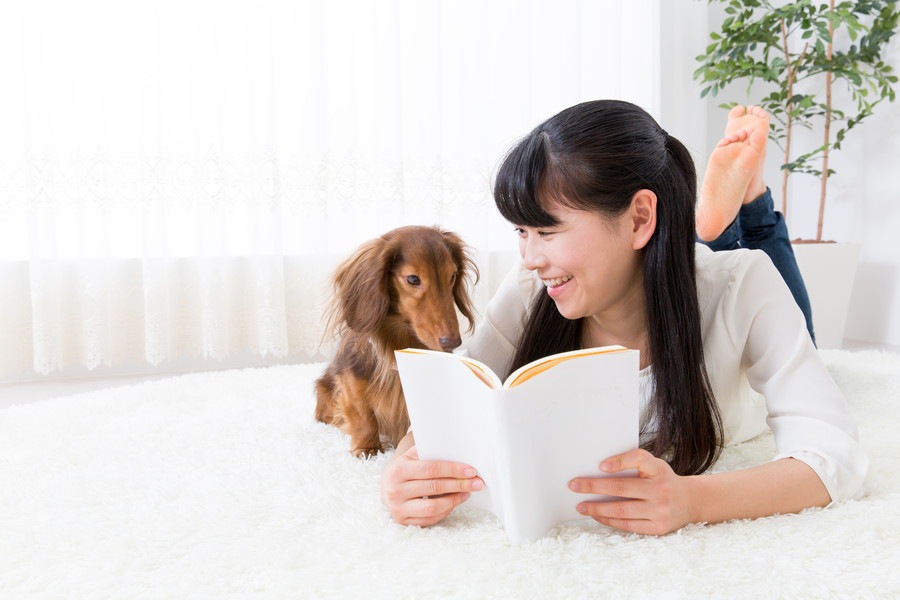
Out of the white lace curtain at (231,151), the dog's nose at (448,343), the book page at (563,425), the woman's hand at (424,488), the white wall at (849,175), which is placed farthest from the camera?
the white wall at (849,175)

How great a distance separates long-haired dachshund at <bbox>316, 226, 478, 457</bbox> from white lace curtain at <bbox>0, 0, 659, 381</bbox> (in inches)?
67.4

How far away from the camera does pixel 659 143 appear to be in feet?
4.12

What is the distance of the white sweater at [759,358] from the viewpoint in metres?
1.11

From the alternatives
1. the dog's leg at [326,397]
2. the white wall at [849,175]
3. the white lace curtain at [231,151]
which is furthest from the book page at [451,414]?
the white wall at [849,175]

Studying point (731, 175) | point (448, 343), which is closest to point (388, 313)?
point (448, 343)

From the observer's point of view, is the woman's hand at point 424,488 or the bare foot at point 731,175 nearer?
the woman's hand at point 424,488

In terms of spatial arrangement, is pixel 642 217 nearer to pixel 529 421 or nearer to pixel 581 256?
pixel 581 256

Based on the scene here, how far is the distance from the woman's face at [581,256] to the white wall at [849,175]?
9.39ft

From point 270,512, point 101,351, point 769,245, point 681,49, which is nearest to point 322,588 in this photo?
point 270,512

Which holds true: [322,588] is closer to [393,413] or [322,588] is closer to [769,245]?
[393,413]

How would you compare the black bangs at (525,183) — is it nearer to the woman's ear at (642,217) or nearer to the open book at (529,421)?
the woman's ear at (642,217)

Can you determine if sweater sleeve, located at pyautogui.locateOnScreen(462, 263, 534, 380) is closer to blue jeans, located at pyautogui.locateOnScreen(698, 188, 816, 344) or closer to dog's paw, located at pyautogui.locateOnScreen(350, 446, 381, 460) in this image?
dog's paw, located at pyautogui.locateOnScreen(350, 446, 381, 460)

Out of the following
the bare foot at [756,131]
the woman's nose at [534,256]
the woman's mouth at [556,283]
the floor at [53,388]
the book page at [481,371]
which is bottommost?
the floor at [53,388]

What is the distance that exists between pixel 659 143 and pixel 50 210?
2.61 meters
